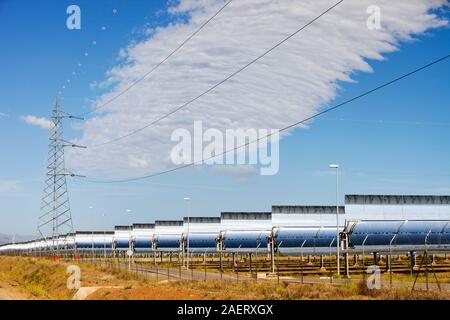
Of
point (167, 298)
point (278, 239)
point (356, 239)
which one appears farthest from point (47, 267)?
point (167, 298)

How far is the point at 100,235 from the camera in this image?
150500 mm

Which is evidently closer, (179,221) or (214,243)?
(214,243)

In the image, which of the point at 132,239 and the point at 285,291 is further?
the point at 132,239

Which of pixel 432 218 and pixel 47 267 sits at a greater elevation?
pixel 432 218

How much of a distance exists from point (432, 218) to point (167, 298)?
40.9 meters

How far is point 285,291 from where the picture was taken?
99.9 feet
